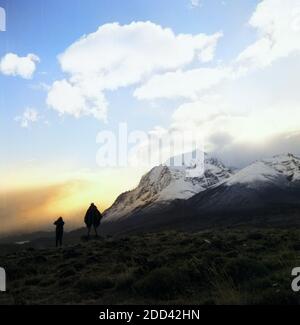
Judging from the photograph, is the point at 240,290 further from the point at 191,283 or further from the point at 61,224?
the point at 61,224

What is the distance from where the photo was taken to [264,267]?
15523 mm

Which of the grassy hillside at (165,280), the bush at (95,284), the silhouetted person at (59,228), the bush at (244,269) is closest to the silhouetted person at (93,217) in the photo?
the silhouetted person at (59,228)

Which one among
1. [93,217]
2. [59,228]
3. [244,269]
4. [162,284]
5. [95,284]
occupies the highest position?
[93,217]

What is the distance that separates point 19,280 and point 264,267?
29.9 ft

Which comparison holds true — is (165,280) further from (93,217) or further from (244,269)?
(93,217)

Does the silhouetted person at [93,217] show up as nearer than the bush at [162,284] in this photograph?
No

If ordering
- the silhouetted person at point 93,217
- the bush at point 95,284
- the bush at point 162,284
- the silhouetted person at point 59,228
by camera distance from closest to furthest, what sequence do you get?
1. the bush at point 162,284
2. the bush at point 95,284
3. the silhouetted person at point 59,228
4. the silhouetted person at point 93,217

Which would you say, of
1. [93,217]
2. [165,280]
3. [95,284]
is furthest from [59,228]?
[165,280]

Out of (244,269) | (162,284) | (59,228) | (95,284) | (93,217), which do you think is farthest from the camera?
(93,217)

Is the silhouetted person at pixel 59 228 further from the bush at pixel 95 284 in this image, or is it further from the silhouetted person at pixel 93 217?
the bush at pixel 95 284

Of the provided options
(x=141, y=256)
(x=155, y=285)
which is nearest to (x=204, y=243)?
(x=141, y=256)

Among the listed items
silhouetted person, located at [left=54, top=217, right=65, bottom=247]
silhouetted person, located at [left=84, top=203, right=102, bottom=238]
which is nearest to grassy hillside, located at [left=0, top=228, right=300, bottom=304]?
silhouetted person, located at [left=54, top=217, right=65, bottom=247]

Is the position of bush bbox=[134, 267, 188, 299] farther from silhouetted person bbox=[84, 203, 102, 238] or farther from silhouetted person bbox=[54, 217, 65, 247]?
silhouetted person bbox=[84, 203, 102, 238]

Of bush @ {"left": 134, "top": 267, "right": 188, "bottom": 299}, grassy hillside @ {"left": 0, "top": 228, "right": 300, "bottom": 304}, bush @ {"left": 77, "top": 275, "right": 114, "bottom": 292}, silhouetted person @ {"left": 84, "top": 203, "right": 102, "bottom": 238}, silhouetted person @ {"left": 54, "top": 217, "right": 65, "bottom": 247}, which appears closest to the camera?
grassy hillside @ {"left": 0, "top": 228, "right": 300, "bottom": 304}
